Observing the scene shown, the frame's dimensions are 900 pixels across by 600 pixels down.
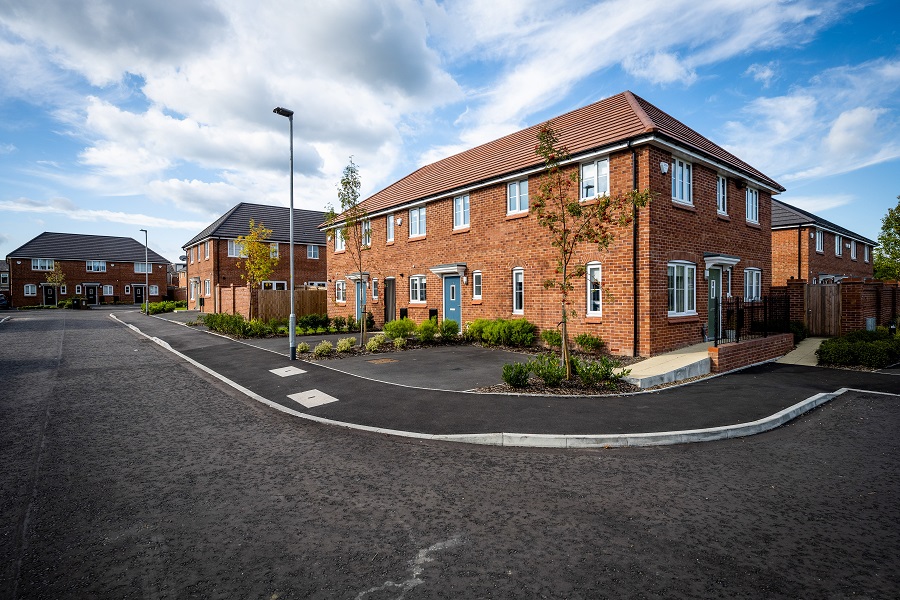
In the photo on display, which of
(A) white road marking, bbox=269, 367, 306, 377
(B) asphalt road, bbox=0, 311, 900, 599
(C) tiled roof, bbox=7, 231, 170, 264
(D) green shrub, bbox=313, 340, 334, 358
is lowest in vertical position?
(B) asphalt road, bbox=0, 311, 900, 599

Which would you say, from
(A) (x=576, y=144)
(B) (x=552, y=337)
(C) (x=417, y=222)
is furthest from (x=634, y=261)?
(C) (x=417, y=222)

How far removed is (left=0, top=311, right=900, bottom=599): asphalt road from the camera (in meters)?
3.22

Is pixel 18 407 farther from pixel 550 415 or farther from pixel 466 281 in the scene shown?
pixel 466 281

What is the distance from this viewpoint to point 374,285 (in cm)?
2392

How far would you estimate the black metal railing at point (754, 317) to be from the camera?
1505cm

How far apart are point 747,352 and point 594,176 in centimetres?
653

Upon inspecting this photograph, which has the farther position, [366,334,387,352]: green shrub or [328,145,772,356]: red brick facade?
[366,334,387,352]: green shrub

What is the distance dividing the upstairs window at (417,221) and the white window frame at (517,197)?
18.1ft

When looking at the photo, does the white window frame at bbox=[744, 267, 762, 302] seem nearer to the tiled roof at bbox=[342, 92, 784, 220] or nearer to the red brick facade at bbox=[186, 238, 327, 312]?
the tiled roof at bbox=[342, 92, 784, 220]

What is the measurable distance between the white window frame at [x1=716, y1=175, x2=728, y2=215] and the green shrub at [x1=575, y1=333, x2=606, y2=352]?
6823mm

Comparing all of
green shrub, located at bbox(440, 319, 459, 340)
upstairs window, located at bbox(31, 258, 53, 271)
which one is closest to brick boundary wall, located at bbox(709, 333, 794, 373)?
green shrub, located at bbox(440, 319, 459, 340)

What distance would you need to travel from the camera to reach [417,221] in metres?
21.2

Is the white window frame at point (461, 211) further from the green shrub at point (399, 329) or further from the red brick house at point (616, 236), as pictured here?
the green shrub at point (399, 329)

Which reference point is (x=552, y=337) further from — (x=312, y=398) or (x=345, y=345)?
(x=312, y=398)
